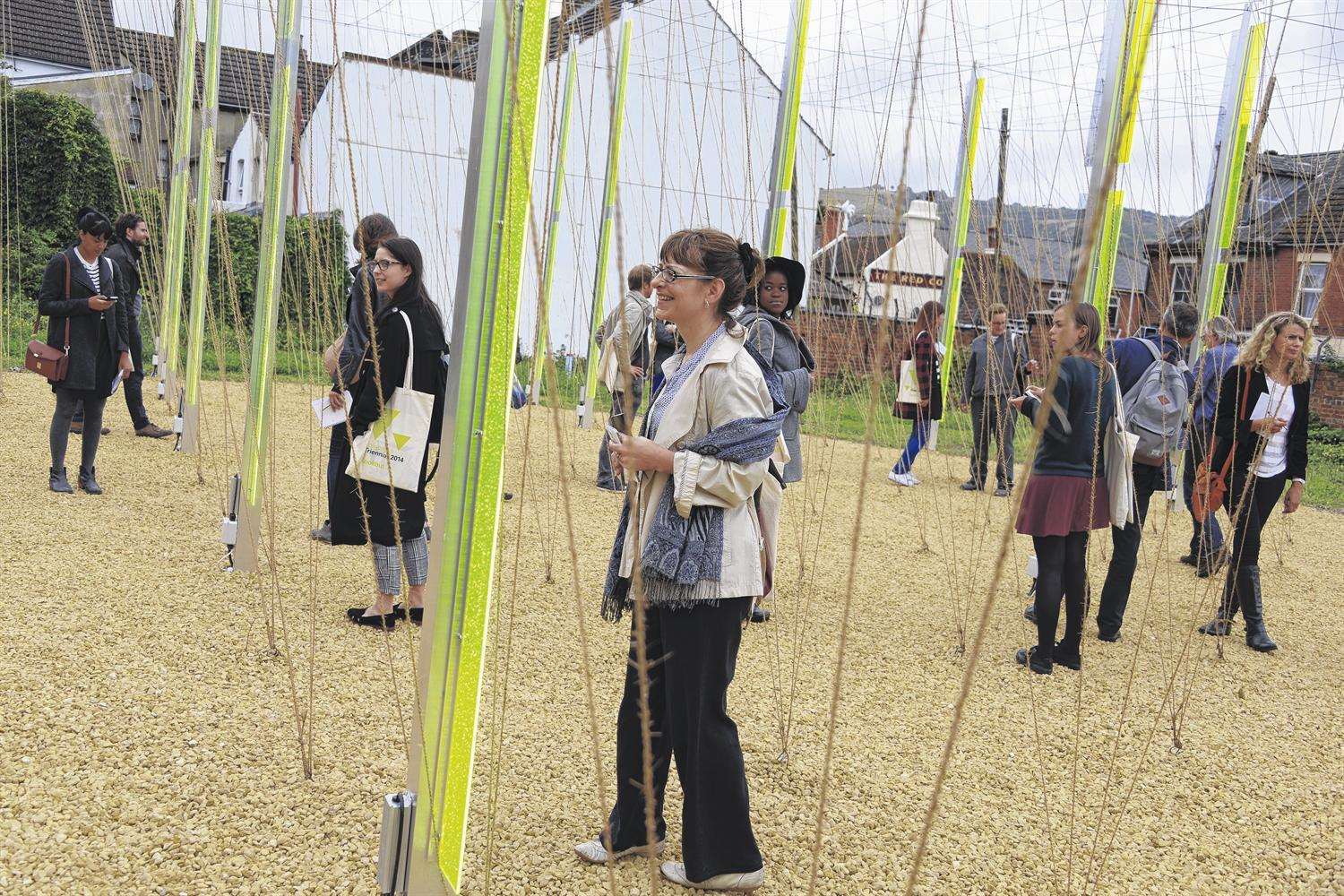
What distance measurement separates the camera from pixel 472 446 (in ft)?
6.19

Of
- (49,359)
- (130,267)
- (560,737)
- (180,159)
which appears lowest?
(560,737)

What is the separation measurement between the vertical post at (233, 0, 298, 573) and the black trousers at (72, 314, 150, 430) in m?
2.96

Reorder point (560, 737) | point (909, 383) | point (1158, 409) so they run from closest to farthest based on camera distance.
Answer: point (560, 737) → point (1158, 409) → point (909, 383)

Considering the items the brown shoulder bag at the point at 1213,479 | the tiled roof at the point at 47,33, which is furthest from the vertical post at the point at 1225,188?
the tiled roof at the point at 47,33

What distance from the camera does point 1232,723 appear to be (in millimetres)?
3869

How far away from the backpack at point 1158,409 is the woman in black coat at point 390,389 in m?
3.39

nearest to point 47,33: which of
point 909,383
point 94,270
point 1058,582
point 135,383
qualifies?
point 135,383

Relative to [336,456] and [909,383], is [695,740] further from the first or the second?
[909,383]

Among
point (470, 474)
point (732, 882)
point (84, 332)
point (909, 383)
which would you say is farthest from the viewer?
point (909, 383)

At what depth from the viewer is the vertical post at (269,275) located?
163 inches

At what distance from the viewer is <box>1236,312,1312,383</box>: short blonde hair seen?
437 centimetres

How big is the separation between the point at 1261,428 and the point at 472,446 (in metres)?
3.84

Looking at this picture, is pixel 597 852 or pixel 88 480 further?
pixel 88 480

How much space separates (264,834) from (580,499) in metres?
4.73
